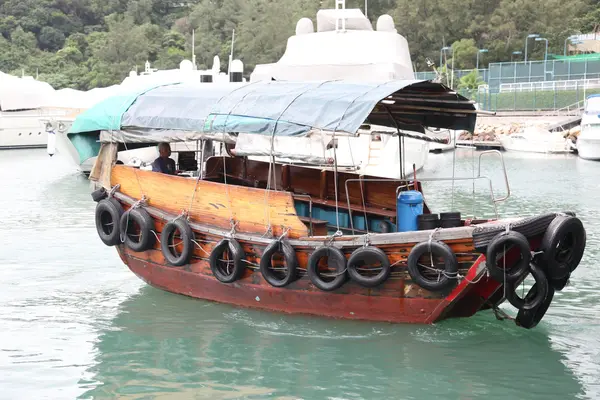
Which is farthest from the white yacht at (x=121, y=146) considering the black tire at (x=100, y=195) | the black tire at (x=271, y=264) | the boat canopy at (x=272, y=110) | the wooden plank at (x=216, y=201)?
the black tire at (x=271, y=264)

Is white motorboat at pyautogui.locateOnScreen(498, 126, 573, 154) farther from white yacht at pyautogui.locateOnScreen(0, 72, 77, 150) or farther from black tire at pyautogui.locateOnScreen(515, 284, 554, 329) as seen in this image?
black tire at pyautogui.locateOnScreen(515, 284, 554, 329)

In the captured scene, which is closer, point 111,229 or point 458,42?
point 111,229

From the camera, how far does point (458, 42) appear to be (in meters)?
64.8

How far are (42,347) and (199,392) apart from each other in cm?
241

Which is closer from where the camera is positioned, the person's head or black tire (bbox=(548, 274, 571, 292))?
black tire (bbox=(548, 274, 571, 292))

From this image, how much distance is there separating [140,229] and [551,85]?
147ft

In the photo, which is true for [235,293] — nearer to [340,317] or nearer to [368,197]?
[340,317]

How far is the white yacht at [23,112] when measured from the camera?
45.2 meters

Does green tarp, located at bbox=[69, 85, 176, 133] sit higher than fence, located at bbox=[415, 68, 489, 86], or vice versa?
green tarp, located at bbox=[69, 85, 176, 133]

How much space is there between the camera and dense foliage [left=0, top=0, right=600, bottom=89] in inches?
2527

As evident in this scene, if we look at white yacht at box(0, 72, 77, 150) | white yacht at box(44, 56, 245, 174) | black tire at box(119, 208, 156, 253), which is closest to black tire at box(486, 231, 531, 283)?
black tire at box(119, 208, 156, 253)

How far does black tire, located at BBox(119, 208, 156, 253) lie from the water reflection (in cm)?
101

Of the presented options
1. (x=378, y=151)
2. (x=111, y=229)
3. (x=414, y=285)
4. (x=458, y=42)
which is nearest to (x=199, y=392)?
(x=414, y=285)

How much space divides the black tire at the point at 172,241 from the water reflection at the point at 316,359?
2.45ft
